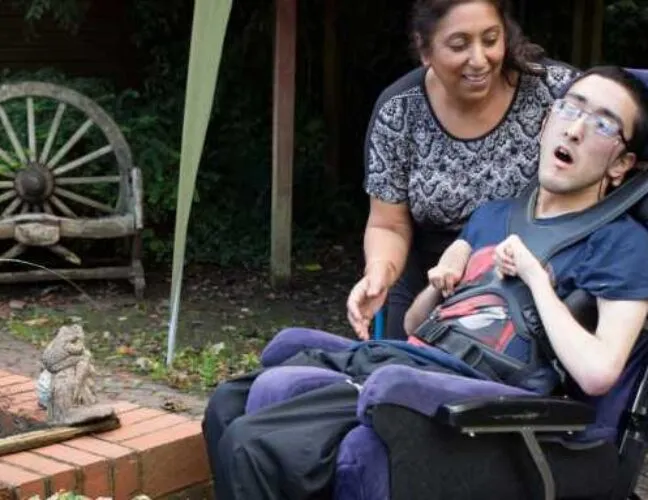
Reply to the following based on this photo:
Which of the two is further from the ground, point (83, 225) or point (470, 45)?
point (470, 45)

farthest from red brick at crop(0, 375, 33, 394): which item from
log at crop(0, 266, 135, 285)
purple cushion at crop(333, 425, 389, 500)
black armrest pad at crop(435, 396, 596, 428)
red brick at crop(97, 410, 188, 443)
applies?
log at crop(0, 266, 135, 285)

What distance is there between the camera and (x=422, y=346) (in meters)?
2.56

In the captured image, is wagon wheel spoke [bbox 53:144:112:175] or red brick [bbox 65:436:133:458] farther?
wagon wheel spoke [bbox 53:144:112:175]

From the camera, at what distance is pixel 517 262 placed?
2.51 metres

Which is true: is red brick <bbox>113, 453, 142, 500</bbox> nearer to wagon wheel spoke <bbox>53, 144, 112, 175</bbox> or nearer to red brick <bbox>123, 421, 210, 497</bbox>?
red brick <bbox>123, 421, 210, 497</bbox>

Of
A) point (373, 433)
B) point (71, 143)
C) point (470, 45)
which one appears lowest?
point (373, 433)

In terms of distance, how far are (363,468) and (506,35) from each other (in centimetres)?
122

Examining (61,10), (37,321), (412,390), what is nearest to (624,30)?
(61,10)

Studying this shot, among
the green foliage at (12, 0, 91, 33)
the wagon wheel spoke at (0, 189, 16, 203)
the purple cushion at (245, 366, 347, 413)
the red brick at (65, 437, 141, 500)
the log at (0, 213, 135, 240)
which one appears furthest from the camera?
the green foliage at (12, 0, 91, 33)

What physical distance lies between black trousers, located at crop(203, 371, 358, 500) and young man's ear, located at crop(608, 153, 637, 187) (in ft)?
2.45

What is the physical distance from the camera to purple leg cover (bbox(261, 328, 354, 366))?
2.68 meters

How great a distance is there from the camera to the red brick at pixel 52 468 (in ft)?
8.38

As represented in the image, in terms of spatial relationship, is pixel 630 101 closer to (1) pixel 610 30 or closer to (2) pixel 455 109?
(2) pixel 455 109

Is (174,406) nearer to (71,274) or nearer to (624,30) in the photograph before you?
(71,274)
